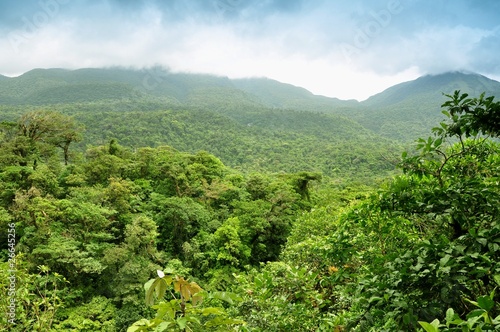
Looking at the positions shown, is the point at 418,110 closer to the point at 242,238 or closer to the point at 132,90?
the point at 132,90

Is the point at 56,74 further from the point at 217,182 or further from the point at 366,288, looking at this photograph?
the point at 366,288

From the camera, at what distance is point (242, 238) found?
16172 mm

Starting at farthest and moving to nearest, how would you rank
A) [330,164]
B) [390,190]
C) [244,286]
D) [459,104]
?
1. [330,164]
2. [244,286]
3. [390,190]
4. [459,104]

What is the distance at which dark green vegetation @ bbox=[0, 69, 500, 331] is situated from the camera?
1.44 meters

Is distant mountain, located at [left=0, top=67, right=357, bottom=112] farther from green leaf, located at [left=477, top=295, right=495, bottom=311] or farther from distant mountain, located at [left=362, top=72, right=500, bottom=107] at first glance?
green leaf, located at [left=477, top=295, right=495, bottom=311]

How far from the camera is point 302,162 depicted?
190ft

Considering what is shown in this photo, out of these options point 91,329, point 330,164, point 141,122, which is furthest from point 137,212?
point 141,122

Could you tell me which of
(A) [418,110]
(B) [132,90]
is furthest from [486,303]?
(B) [132,90]

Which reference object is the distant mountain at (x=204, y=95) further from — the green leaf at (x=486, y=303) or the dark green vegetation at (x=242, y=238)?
the green leaf at (x=486, y=303)

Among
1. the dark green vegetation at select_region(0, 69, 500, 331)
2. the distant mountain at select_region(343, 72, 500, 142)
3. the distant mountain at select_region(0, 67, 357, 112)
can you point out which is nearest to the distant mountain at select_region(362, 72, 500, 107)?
the distant mountain at select_region(343, 72, 500, 142)

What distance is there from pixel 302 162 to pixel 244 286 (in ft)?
176

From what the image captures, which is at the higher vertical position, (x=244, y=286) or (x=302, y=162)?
(x=244, y=286)

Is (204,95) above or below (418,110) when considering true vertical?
above

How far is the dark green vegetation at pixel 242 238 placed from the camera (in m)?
1.44
